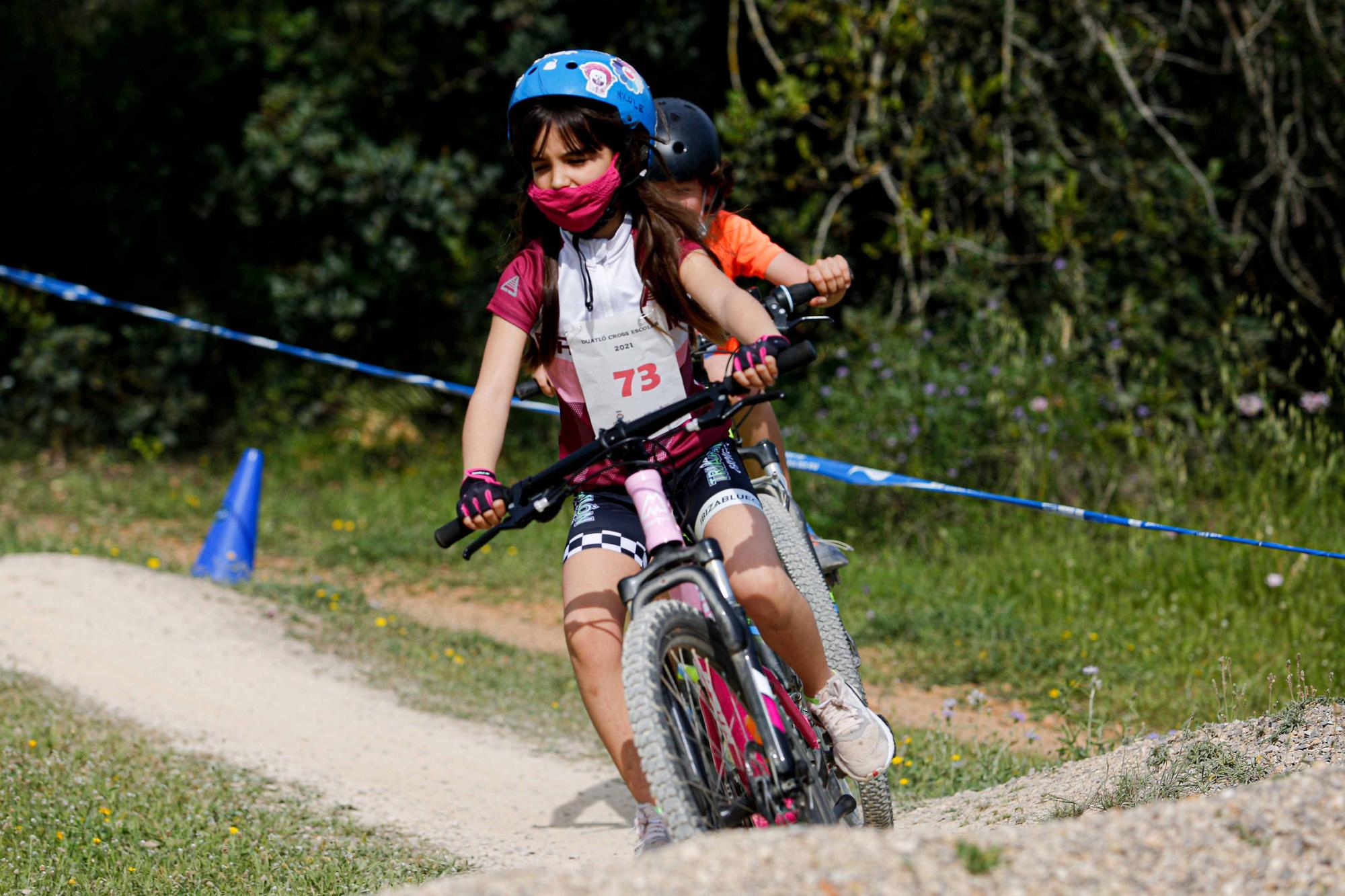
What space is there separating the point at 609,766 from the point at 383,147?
6.29 metres

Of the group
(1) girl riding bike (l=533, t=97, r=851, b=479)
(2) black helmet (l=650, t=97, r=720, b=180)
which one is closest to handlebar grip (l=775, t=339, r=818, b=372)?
(1) girl riding bike (l=533, t=97, r=851, b=479)

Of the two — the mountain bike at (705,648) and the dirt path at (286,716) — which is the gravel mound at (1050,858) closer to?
the mountain bike at (705,648)

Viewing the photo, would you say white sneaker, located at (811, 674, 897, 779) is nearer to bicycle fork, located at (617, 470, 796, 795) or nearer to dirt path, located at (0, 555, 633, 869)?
bicycle fork, located at (617, 470, 796, 795)

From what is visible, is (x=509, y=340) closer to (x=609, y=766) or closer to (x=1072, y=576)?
(x=609, y=766)

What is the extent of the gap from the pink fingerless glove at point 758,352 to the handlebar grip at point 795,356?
16 mm

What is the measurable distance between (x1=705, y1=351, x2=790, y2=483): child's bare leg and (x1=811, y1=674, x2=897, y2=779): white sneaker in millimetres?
1104

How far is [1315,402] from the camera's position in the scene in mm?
6559

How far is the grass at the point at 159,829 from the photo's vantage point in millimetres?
3736

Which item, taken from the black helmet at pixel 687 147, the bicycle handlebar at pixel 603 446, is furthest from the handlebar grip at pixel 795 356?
the black helmet at pixel 687 147

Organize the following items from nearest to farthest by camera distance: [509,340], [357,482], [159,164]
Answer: [509,340]
[357,482]
[159,164]

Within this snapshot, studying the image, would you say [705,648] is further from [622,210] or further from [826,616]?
[622,210]

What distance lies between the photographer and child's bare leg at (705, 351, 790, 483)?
14.3 ft

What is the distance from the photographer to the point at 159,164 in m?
11.0

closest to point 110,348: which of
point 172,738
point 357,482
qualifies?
point 357,482
